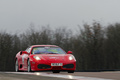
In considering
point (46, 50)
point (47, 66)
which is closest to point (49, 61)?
point (47, 66)

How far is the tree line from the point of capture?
49375mm

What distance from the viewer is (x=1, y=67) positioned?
5828 cm

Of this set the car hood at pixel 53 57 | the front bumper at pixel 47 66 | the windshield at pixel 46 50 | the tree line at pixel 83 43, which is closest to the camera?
the front bumper at pixel 47 66

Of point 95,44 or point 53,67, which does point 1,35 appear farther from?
point 53,67

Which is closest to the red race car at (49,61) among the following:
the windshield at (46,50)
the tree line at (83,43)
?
the windshield at (46,50)

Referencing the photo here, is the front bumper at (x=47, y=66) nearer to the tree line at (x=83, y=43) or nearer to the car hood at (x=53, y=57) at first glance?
the car hood at (x=53, y=57)

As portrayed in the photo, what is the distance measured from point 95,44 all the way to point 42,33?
1698 cm

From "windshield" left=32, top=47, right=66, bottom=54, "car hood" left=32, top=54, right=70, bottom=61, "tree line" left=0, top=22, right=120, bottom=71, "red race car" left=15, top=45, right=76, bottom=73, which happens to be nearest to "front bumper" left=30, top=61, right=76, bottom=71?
"red race car" left=15, top=45, right=76, bottom=73

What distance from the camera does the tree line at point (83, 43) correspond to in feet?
162

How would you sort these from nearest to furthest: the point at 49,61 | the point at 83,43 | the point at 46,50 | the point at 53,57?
1. the point at 49,61
2. the point at 53,57
3. the point at 46,50
4. the point at 83,43

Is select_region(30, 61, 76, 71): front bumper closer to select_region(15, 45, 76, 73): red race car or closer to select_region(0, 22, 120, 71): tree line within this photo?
select_region(15, 45, 76, 73): red race car

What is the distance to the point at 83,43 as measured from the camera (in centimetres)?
5038

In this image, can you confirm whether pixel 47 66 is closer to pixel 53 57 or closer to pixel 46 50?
pixel 53 57

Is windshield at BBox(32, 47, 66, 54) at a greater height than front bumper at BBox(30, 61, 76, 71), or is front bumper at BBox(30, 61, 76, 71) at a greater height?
windshield at BBox(32, 47, 66, 54)
